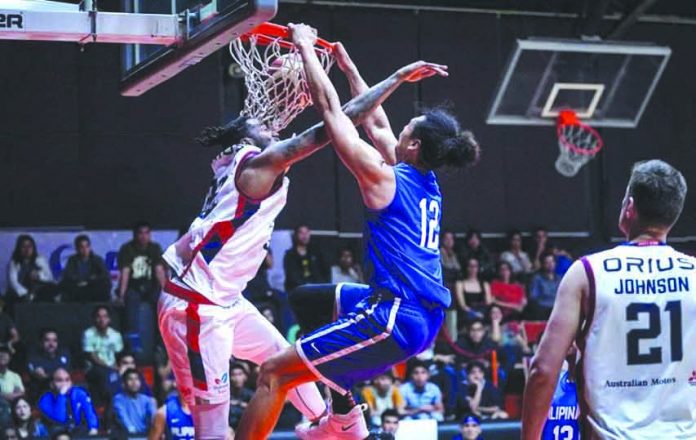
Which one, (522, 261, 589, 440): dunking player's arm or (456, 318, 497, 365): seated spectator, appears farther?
(456, 318, 497, 365): seated spectator

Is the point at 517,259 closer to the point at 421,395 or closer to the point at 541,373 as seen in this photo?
the point at 421,395

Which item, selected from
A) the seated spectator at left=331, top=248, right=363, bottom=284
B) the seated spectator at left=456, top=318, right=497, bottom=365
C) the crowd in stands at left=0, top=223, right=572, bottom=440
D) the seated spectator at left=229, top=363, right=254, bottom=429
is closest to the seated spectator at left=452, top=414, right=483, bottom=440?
the crowd in stands at left=0, top=223, right=572, bottom=440

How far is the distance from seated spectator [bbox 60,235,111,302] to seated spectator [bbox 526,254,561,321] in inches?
261

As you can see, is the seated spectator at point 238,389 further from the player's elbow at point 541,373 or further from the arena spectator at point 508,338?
the player's elbow at point 541,373

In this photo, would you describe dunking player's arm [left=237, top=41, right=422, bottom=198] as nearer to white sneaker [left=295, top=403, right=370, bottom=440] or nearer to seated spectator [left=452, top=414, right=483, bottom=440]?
white sneaker [left=295, top=403, right=370, bottom=440]

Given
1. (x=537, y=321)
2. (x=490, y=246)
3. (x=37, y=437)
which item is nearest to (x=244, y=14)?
(x=37, y=437)

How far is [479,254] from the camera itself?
20219 mm

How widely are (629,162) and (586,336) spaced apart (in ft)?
61.1

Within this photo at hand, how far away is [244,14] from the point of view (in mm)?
7312

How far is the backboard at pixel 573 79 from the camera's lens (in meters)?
19.0

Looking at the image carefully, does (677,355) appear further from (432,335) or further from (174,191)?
(174,191)

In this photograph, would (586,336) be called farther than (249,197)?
No

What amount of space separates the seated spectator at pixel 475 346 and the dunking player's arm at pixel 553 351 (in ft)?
41.5

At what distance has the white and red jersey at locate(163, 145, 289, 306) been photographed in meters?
7.73
